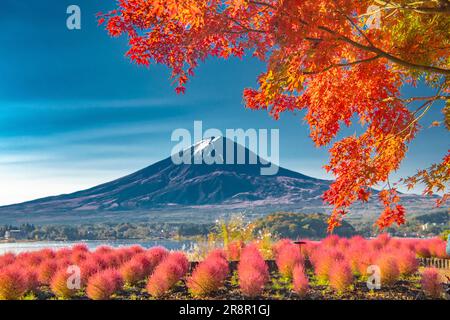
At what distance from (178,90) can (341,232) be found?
86134 mm

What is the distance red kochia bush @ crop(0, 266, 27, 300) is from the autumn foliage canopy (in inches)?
196

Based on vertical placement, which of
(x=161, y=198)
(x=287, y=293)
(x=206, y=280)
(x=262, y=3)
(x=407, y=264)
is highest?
(x=262, y=3)

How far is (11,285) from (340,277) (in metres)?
6.60

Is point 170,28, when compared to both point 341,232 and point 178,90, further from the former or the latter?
point 341,232

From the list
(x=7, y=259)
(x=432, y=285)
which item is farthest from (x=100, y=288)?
(x=432, y=285)

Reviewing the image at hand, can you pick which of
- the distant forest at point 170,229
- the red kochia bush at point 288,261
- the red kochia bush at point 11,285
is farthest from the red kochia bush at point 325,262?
the distant forest at point 170,229

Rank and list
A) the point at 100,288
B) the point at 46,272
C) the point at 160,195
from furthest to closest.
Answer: the point at 160,195 < the point at 46,272 < the point at 100,288

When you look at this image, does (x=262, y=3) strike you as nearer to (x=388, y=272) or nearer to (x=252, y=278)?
(x=252, y=278)

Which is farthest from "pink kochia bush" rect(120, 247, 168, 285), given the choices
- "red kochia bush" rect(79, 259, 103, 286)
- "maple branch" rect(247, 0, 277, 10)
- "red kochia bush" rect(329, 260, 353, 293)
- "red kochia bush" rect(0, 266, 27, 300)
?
"maple branch" rect(247, 0, 277, 10)

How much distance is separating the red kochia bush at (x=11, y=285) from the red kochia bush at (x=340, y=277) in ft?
20.7

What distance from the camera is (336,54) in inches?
504

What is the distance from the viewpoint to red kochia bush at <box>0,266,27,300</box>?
11.2 meters

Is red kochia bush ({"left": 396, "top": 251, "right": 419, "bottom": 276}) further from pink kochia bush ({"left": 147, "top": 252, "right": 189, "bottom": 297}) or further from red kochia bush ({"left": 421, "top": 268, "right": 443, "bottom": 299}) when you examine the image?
pink kochia bush ({"left": 147, "top": 252, "right": 189, "bottom": 297})

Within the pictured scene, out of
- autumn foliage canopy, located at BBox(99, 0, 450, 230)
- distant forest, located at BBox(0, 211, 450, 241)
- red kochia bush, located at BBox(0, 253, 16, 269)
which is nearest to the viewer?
autumn foliage canopy, located at BBox(99, 0, 450, 230)
